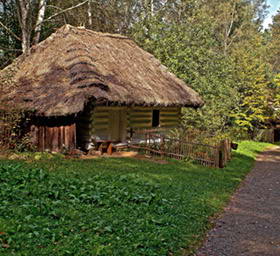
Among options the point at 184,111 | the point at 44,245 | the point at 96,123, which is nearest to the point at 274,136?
the point at 184,111

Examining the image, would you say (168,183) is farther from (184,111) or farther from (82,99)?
(184,111)

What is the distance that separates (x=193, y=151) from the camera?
624 inches

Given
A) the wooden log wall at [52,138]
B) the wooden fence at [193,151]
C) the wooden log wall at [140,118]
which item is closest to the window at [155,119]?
the wooden log wall at [140,118]

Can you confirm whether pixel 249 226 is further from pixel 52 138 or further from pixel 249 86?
pixel 249 86

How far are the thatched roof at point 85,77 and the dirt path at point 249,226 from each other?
7280 mm

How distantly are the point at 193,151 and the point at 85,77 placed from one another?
5.96 metres

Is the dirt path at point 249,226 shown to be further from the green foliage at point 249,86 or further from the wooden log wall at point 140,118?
the green foliage at point 249,86

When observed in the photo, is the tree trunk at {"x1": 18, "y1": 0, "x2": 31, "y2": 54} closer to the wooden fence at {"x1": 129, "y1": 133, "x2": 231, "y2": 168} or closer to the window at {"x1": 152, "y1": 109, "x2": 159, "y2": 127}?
the window at {"x1": 152, "y1": 109, "x2": 159, "y2": 127}

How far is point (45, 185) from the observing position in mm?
8617

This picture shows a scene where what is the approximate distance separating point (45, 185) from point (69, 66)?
31.0 feet

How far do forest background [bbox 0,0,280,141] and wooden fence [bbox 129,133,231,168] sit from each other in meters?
4.95

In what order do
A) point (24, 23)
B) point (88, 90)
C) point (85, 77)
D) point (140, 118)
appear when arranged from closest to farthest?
point (88, 90), point (85, 77), point (24, 23), point (140, 118)

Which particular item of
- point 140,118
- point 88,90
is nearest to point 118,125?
point 140,118

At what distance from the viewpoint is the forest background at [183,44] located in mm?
22812
